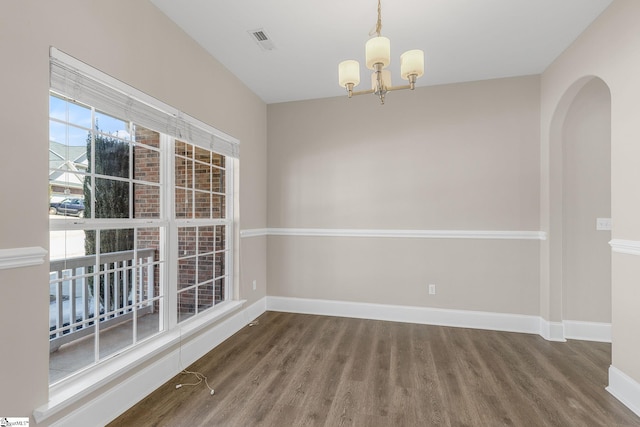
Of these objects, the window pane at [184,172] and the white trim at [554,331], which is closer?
the window pane at [184,172]

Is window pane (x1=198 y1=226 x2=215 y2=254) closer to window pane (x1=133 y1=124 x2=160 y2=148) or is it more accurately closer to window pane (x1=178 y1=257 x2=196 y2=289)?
window pane (x1=178 y1=257 x2=196 y2=289)

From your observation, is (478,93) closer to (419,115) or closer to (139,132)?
(419,115)

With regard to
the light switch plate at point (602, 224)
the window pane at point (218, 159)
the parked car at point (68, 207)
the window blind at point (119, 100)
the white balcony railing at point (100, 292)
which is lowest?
the white balcony railing at point (100, 292)

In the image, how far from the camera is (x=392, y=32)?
8.49 feet

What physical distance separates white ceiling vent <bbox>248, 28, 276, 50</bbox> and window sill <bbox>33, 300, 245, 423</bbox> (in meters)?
2.58

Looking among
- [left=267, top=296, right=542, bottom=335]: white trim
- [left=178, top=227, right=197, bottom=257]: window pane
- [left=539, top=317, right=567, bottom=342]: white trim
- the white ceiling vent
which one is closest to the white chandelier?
the white ceiling vent

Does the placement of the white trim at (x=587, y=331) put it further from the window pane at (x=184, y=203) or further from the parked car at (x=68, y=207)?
the parked car at (x=68, y=207)

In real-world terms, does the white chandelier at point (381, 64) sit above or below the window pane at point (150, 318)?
above

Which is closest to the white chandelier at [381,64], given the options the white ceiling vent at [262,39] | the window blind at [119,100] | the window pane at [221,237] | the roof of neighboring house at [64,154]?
the white ceiling vent at [262,39]

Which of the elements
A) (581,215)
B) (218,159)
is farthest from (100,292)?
(581,215)

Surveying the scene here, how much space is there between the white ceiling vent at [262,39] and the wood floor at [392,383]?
2.84 metres

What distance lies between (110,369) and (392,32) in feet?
10.7

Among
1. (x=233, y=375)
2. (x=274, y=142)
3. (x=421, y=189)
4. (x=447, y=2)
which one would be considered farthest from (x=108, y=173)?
(x=421, y=189)

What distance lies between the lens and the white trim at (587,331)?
10.1ft
